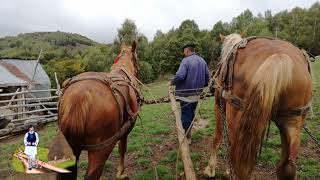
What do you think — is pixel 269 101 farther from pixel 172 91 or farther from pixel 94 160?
pixel 172 91

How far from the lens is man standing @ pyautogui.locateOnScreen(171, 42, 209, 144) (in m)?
7.64

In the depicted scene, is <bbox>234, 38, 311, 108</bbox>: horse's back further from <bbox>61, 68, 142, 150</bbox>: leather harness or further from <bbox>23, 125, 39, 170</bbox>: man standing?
<bbox>23, 125, 39, 170</bbox>: man standing

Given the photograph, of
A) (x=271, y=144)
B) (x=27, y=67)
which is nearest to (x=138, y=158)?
(x=271, y=144)

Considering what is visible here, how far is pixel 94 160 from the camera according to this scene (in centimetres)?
466

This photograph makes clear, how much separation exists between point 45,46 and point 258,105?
4798 inches

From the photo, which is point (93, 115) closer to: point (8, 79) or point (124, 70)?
point (124, 70)

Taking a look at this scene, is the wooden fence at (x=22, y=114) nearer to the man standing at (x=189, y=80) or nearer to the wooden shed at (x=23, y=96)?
the wooden shed at (x=23, y=96)

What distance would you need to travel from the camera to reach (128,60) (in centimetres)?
691

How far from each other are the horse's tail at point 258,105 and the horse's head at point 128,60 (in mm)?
3360

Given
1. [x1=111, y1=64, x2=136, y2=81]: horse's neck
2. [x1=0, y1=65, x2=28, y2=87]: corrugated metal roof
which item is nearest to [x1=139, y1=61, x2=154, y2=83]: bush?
[x1=0, y1=65, x2=28, y2=87]: corrugated metal roof

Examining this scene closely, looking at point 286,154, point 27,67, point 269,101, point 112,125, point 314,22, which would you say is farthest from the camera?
point 314,22

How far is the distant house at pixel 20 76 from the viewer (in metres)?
27.1

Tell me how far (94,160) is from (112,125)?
50 centimetres

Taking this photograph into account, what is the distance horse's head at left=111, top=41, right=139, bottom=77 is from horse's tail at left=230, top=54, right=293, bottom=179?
11.0ft
